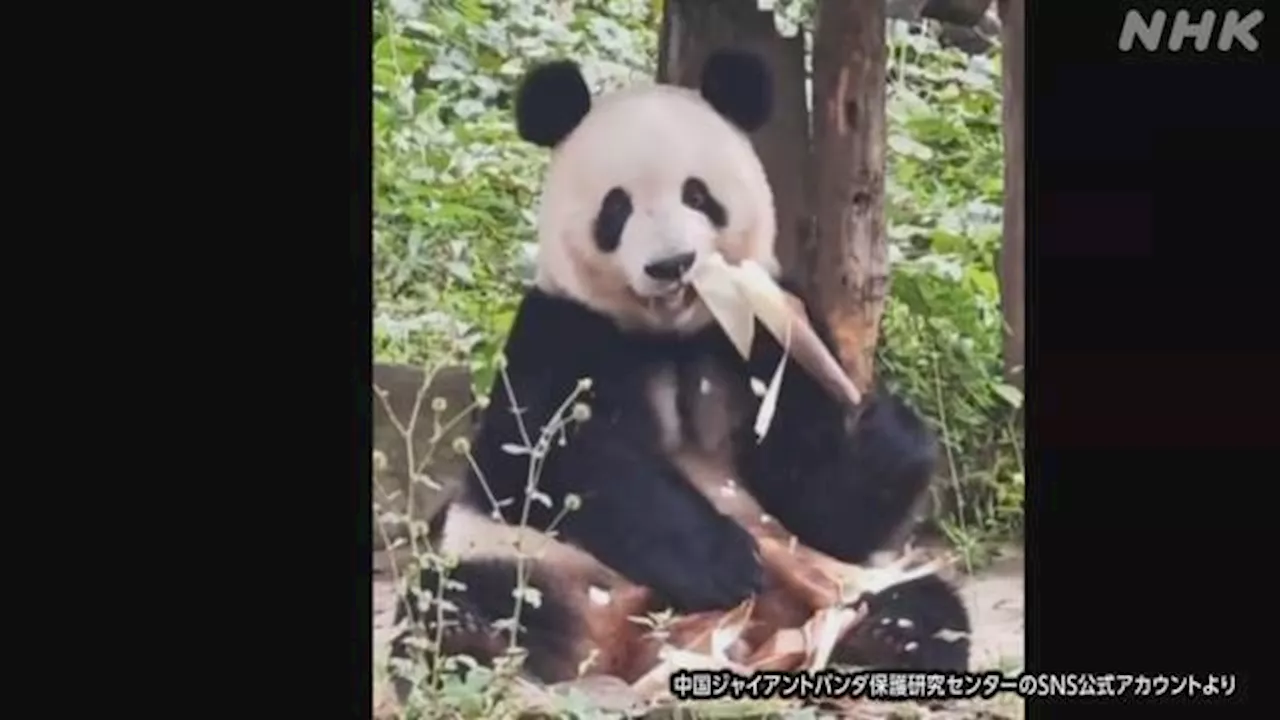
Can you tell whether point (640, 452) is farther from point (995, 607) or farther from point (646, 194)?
point (995, 607)

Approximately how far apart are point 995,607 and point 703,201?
0.52 meters

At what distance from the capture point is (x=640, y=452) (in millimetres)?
1595

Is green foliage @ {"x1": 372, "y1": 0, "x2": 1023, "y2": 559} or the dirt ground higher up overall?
green foliage @ {"x1": 372, "y1": 0, "x2": 1023, "y2": 559}

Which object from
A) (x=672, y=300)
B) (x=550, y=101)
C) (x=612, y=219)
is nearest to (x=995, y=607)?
(x=672, y=300)

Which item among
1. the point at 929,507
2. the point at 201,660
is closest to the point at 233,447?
the point at 201,660

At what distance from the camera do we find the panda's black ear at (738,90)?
157 cm

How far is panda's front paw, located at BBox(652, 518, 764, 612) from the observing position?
5.22 feet

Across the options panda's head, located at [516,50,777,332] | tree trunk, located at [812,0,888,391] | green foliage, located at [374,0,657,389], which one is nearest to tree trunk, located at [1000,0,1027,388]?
tree trunk, located at [812,0,888,391]
